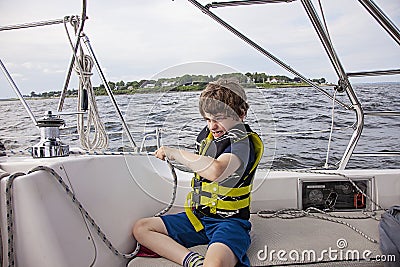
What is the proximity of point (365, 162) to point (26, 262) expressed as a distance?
3246 mm

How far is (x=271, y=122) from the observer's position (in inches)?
51.2

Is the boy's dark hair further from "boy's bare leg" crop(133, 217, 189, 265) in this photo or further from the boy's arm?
"boy's bare leg" crop(133, 217, 189, 265)

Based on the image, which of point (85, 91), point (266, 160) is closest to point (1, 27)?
point (85, 91)

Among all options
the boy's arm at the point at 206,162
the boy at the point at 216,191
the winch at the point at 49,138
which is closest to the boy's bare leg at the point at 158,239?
the boy at the point at 216,191

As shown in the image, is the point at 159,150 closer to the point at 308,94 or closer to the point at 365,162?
the point at 308,94

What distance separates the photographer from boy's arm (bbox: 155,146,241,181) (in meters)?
1.26

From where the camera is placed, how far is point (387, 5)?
3.10 m

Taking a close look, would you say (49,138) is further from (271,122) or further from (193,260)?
(271,122)

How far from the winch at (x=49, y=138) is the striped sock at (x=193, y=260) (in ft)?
1.44

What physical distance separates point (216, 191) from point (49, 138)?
491 mm

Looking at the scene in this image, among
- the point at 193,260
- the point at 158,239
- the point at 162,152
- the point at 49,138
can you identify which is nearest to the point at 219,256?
the point at 193,260

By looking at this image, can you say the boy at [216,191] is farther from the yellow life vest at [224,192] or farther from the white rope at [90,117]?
the white rope at [90,117]

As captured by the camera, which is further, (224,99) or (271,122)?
(271,122)

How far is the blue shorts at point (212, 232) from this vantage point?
1.22 m
